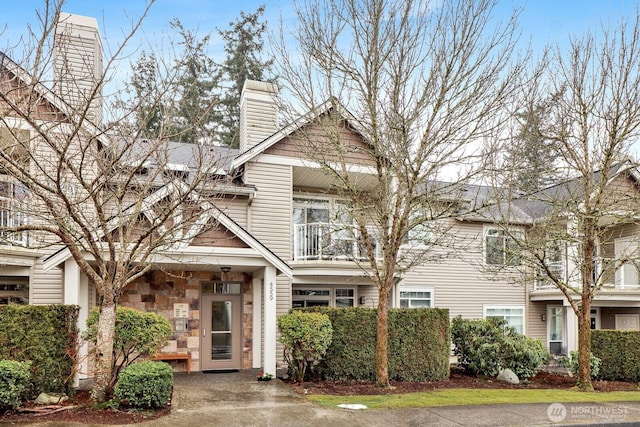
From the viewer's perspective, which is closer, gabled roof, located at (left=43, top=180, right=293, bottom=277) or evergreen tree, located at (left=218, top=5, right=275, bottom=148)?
gabled roof, located at (left=43, top=180, right=293, bottom=277)

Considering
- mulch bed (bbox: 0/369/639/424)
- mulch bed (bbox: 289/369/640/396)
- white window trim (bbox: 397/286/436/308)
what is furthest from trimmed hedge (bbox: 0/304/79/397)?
white window trim (bbox: 397/286/436/308)

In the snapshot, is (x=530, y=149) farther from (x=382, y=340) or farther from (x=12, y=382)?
(x=12, y=382)

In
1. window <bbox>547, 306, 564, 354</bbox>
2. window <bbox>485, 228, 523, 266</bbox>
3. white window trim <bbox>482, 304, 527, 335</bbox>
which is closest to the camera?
window <bbox>485, 228, 523, 266</bbox>

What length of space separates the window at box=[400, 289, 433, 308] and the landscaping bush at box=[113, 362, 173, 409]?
10353 millimetres

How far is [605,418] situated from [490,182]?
6100 millimetres

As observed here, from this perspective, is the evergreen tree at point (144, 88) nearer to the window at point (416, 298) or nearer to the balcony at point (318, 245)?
the balcony at point (318, 245)

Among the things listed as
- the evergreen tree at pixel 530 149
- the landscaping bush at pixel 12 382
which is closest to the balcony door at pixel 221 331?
the landscaping bush at pixel 12 382

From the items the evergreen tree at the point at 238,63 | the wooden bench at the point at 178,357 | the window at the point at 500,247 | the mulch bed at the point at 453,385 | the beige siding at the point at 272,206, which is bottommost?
the mulch bed at the point at 453,385

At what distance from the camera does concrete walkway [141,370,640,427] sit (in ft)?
27.2

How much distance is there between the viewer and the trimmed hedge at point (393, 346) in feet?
39.9

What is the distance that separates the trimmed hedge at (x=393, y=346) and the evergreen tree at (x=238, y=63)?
19.0 meters

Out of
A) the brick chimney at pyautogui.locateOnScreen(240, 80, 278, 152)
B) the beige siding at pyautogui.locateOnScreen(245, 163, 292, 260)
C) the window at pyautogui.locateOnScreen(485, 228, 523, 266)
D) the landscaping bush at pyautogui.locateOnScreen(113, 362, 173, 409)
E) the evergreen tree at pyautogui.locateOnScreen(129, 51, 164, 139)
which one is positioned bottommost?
the landscaping bush at pyautogui.locateOnScreen(113, 362, 173, 409)

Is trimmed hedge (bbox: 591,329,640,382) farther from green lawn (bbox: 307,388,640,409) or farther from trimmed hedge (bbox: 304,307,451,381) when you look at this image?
trimmed hedge (bbox: 304,307,451,381)

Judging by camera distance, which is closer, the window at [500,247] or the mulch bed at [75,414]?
the mulch bed at [75,414]
